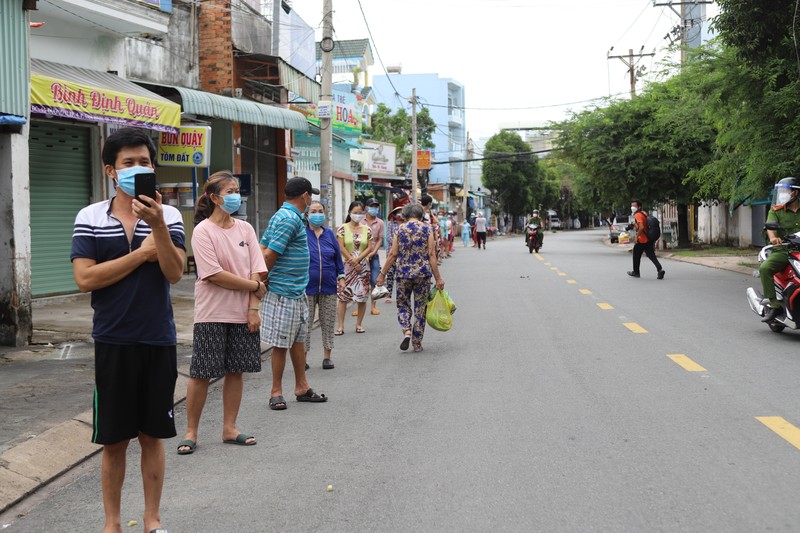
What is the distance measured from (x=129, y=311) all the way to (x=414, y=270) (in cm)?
641

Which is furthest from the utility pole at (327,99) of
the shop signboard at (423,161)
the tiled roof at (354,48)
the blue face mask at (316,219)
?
the tiled roof at (354,48)

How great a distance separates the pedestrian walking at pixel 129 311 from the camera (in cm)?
384

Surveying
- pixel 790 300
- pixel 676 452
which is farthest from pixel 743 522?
pixel 790 300

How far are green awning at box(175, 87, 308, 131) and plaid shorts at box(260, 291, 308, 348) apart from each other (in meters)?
11.1

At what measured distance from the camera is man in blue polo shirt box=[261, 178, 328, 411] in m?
7.10

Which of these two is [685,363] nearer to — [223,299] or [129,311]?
[223,299]

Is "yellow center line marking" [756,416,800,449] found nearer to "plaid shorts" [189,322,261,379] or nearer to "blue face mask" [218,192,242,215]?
"plaid shorts" [189,322,261,379]

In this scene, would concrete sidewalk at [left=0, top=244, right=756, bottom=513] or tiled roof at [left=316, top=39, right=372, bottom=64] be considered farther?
tiled roof at [left=316, top=39, right=372, bottom=64]

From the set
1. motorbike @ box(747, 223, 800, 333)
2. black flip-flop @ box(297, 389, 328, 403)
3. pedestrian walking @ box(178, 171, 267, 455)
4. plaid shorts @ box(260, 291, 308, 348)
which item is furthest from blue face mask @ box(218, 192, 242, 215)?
motorbike @ box(747, 223, 800, 333)

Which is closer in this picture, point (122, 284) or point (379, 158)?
point (122, 284)

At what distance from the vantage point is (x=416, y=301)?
10289 millimetres

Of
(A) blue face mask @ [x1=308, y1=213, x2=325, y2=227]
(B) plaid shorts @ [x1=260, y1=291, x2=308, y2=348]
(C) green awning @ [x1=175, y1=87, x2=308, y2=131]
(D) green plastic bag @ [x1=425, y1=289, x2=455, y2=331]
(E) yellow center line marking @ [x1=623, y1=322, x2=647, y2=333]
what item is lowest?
(E) yellow center line marking @ [x1=623, y1=322, x2=647, y2=333]

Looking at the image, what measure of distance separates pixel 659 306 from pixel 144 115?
8.95 m

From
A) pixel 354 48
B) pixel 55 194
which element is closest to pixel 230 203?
pixel 55 194
